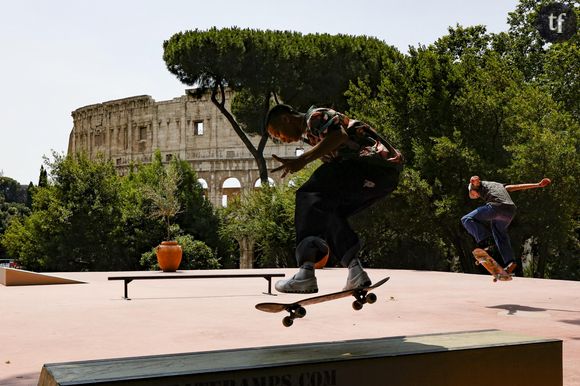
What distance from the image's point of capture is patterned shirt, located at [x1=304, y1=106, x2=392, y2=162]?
4.27 m

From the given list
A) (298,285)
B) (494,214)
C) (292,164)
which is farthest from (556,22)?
(298,285)

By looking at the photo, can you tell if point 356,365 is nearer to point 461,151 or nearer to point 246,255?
point 461,151

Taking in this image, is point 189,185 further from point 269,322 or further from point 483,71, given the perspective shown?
point 269,322

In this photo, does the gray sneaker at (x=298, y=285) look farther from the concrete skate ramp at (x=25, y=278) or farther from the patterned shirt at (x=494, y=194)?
the concrete skate ramp at (x=25, y=278)

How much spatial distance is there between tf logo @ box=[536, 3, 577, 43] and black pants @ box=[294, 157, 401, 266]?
27.0m

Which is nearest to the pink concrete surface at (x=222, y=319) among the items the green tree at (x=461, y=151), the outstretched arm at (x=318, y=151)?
the outstretched arm at (x=318, y=151)

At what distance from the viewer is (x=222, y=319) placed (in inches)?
335

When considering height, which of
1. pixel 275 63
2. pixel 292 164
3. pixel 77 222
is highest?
pixel 275 63

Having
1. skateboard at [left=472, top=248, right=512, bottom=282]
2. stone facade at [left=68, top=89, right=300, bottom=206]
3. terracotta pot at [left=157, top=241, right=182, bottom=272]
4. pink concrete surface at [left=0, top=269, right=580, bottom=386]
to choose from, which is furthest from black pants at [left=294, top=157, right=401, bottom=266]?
stone facade at [left=68, top=89, right=300, bottom=206]

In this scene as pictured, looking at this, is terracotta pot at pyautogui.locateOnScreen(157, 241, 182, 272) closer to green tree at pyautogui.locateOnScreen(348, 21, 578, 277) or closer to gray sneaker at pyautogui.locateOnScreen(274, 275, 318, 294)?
green tree at pyautogui.locateOnScreen(348, 21, 578, 277)

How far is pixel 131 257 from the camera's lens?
26.4 meters

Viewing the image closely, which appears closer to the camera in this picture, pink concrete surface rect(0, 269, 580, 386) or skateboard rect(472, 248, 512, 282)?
pink concrete surface rect(0, 269, 580, 386)

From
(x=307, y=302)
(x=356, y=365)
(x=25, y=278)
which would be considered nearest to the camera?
(x=356, y=365)

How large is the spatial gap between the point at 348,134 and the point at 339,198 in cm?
42
